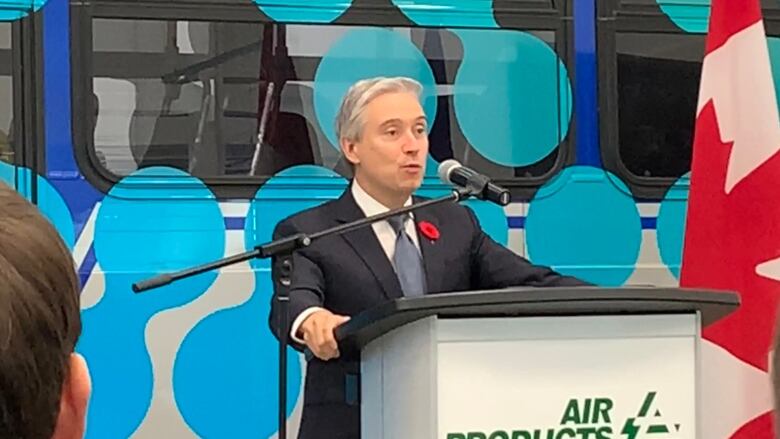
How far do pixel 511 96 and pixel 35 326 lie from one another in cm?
337

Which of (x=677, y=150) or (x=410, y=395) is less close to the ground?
(x=677, y=150)

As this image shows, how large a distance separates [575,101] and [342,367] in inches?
67.1

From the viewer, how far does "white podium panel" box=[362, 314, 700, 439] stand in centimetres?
243

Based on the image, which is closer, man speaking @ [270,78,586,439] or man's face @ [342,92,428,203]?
man speaking @ [270,78,586,439]

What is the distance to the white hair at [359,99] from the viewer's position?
10.7 ft

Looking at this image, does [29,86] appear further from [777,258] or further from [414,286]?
[777,258]

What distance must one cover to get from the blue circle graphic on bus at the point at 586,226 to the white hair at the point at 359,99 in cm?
108

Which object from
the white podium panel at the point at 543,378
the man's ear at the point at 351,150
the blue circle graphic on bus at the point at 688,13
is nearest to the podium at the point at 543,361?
the white podium panel at the point at 543,378

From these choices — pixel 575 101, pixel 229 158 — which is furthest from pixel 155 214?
pixel 575 101

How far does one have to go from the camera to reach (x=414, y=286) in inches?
122

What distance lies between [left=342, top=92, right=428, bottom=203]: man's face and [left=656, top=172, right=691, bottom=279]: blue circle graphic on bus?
1350 mm

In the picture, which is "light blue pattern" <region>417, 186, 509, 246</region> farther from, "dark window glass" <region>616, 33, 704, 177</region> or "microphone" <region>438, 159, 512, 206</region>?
"microphone" <region>438, 159, 512, 206</region>

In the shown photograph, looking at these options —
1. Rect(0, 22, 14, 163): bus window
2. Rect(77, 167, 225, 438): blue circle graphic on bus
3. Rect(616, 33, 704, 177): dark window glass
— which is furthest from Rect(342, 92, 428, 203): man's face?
Rect(616, 33, 704, 177): dark window glass

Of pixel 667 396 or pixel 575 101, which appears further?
pixel 575 101
